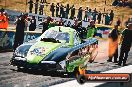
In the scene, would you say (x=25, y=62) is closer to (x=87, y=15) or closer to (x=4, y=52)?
(x=4, y=52)

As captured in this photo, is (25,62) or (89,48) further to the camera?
(89,48)

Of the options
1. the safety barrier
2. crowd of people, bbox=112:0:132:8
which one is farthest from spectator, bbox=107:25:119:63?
crowd of people, bbox=112:0:132:8

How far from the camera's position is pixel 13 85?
8.47 m

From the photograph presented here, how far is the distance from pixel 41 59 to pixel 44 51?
38cm

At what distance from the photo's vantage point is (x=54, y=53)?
1025cm

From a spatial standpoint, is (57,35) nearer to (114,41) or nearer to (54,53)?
(54,53)

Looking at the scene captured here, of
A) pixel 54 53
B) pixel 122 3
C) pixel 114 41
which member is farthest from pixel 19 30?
pixel 122 3

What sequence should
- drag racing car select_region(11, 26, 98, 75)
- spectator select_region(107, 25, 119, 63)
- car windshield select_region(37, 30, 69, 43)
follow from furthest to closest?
spectator select_region(107, 25, 119, 63) → car windshield select_region(37, 30, 69, 43) → drag racing car select_region(11, 26, 98, 75)

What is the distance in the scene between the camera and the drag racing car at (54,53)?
1005 cm

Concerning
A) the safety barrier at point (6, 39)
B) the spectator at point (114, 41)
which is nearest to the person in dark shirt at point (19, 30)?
the safety barrier at point (6, 39)

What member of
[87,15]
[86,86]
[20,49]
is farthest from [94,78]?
[87,15]

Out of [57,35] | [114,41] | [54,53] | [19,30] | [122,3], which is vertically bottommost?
[122,3]

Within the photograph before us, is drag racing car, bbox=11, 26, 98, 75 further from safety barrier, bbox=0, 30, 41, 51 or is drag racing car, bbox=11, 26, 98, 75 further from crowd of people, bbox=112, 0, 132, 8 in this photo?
crowd of people, bbox=112, 0, 132, 8

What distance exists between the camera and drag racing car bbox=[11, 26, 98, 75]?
10047 millimetres
